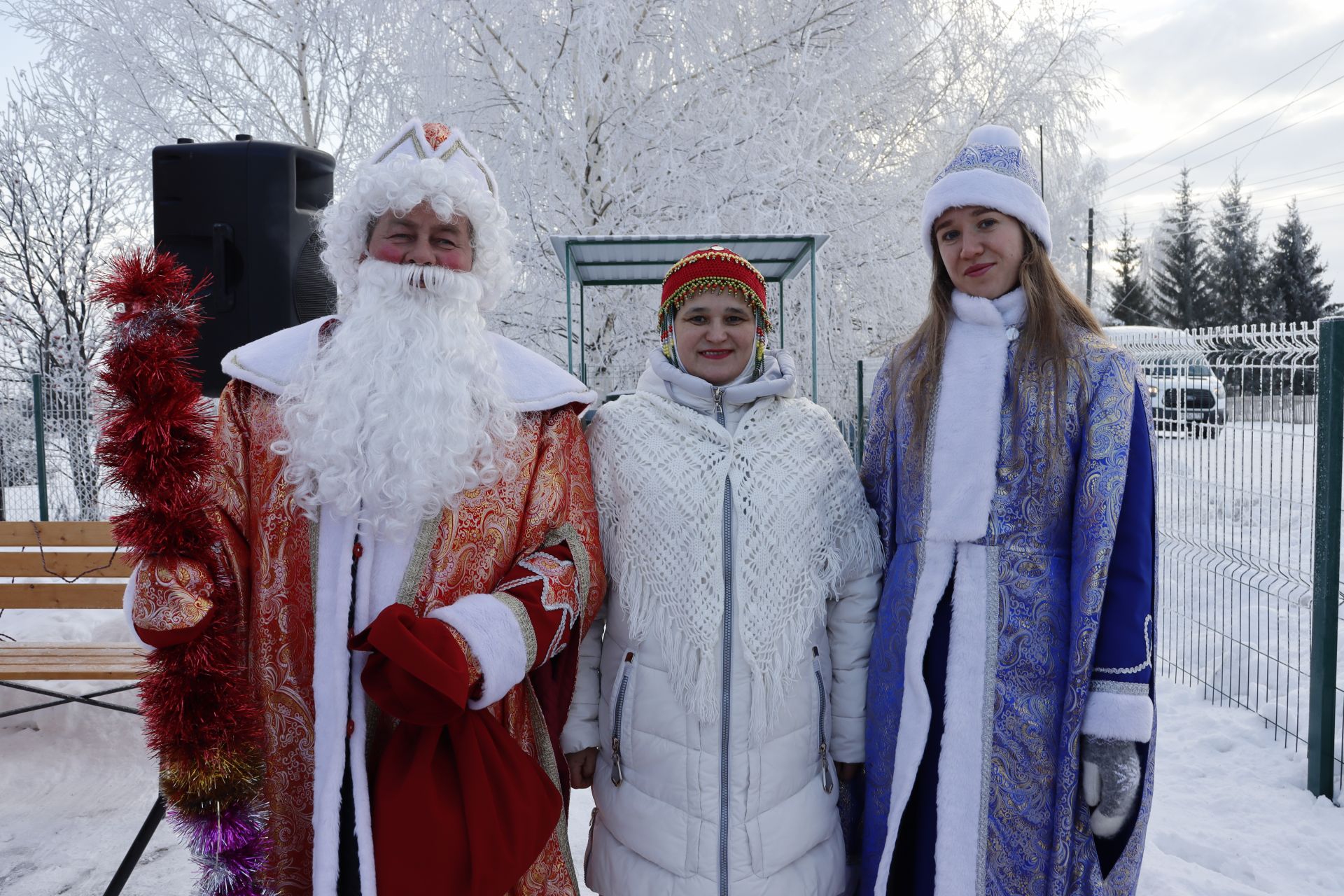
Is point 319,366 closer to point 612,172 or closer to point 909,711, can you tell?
point 909,711

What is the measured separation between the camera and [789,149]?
6461 mm

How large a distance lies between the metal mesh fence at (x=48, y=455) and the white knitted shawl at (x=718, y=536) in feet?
24.0

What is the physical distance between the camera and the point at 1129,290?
130ft

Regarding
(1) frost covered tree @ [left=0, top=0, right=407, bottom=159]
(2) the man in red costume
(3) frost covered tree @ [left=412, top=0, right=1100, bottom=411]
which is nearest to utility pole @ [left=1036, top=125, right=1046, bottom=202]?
(3) frost covered tree @ [left=412, top=0, right=1100, bottom=411]

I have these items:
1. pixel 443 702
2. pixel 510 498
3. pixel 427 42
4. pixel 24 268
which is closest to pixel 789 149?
pixel 427 42

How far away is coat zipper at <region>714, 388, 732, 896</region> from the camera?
1957mm

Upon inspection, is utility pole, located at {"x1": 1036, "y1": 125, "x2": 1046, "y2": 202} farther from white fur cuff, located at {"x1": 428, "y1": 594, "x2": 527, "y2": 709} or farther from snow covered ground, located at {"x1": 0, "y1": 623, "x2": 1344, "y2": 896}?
white fur cuff, located at {"x1": 428, "y1": 594, "x2": 527, "y2": 709}

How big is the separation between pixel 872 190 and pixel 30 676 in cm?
663

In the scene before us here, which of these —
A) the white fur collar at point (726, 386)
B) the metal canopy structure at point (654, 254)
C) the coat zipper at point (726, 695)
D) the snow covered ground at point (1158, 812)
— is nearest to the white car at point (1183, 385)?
the snow covered ground at point (1158, 812)

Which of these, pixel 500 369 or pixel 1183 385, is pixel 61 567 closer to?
pixel 500 369

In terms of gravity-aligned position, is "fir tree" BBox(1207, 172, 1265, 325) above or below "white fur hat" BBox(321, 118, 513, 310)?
above

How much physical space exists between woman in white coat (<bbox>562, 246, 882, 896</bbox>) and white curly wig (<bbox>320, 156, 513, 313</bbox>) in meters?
0.46

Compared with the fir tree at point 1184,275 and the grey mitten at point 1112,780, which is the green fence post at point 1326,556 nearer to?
the grey mitten at point 1112,780

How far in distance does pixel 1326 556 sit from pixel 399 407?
3.67 m
